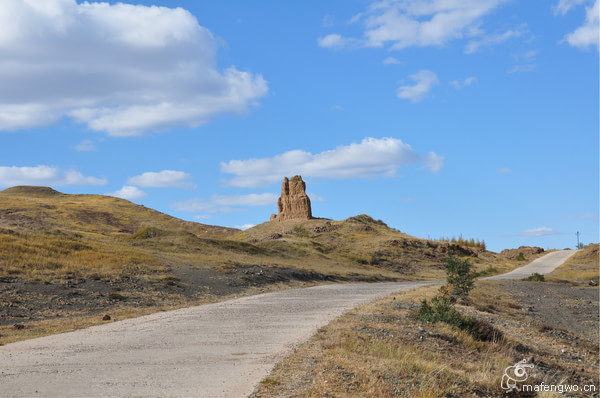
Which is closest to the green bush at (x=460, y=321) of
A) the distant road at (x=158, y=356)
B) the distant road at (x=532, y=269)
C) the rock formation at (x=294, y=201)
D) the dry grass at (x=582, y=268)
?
the distant road at (x=158, y=356)

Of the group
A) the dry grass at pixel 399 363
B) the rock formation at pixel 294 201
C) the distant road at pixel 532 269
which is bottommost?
the dry grass at pixel 399 363

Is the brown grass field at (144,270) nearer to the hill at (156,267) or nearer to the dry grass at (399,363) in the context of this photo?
the hill at (156,267)

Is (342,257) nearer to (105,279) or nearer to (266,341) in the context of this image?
(105,279)

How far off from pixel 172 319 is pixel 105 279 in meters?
12.7

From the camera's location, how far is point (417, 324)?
52.9 feet

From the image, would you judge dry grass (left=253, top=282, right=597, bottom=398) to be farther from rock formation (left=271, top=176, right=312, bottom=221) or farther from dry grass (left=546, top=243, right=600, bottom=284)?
rock formation (left=271, top=176, right=312, bottom=221)

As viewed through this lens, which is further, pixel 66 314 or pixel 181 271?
pixel 181 271

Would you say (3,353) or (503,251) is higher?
(503,251)

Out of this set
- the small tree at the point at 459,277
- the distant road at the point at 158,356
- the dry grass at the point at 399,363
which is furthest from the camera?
the small tree at the point at 459,277

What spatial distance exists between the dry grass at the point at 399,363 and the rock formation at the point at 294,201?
3712 inches

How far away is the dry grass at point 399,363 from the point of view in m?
8.60

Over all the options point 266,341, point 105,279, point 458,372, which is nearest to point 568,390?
point 458,372

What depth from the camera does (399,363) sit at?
32.8ft

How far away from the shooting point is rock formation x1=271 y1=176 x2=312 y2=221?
112 meters
